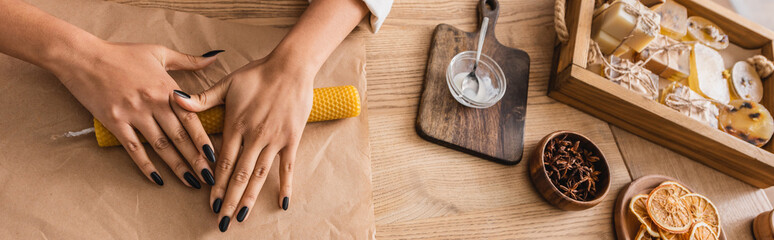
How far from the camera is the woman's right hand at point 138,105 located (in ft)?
2.06

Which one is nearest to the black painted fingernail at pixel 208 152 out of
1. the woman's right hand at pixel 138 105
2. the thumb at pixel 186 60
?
the woman's right hand at pixel 138 105

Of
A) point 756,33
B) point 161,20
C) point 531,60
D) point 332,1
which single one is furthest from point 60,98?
point 756,33

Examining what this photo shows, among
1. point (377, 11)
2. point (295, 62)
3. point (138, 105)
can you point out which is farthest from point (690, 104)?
point (138, 105)

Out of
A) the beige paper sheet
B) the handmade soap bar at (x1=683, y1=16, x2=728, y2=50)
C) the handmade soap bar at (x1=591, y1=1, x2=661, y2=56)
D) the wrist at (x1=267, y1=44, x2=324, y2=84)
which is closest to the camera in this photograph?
the beige paper sheet

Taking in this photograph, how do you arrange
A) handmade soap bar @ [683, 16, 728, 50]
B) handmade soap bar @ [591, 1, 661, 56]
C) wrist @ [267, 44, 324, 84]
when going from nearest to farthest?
wrist @ [267, 44, 324, 84] < handmade soap bar @ [591, 1, 661, 56] < handmade soap bar @ [683, 16, 728, 50]

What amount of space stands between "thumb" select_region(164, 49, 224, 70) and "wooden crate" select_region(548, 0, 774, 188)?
0.66 metres

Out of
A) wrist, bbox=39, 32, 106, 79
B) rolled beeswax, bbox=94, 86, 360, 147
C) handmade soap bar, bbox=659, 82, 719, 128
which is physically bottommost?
handmade soap bar, bbox=659, 82, 719, 128

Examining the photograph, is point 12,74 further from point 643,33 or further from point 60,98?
point 643,33

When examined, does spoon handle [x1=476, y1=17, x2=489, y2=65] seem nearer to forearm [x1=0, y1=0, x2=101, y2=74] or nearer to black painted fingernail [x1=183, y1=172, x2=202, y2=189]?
black painted fingernail [x1=183, y1=172, x2=202, y2=189]

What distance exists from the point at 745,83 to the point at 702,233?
0.40 m

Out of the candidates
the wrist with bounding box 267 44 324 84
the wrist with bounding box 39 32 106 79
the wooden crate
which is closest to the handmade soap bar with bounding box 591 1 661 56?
the wooden crate

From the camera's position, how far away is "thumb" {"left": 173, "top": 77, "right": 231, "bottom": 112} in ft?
2.05

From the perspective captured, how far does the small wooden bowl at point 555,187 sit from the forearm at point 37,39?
2.49 ft

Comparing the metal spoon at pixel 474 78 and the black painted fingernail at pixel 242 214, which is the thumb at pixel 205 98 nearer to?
the black painted fingernail at pixel 242 214
